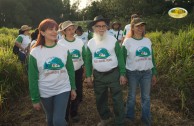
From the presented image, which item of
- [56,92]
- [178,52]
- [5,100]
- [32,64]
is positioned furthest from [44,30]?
[178,52]

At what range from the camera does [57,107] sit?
3.97 metres

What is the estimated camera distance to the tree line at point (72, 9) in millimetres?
30188

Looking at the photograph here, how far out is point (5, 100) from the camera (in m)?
6.28

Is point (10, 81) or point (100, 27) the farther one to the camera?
point (10, 81)

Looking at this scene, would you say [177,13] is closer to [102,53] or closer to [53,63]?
[102,53]

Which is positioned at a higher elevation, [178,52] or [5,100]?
[178,52]

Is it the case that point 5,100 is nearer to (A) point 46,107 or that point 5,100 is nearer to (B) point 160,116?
(A) point 46,107

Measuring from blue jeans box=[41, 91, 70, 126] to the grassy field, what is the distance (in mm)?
1579

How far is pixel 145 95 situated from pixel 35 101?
1.94 meters

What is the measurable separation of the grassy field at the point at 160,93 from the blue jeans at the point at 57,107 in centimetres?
158

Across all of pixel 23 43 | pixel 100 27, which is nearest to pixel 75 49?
pixel 100 27

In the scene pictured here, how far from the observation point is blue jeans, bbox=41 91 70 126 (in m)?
3.95

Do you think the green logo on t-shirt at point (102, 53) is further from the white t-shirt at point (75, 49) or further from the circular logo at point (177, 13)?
the circular logo at point (177, 13)

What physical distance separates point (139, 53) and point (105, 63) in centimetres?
62
